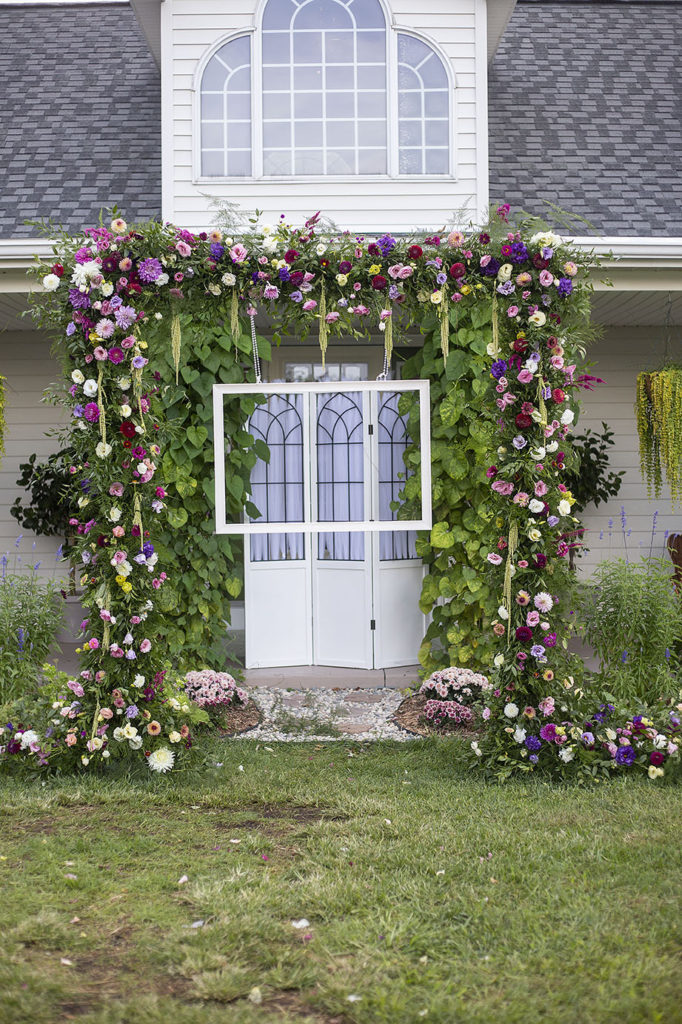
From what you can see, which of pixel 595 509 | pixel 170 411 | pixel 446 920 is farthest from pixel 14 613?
pixel 595 509

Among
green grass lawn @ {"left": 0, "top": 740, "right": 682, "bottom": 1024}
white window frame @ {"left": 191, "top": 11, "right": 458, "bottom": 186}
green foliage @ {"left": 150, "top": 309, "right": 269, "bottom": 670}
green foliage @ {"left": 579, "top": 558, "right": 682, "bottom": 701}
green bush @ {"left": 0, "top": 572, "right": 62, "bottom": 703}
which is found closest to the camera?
green grass lawn @ {"left": 0, "top": 740, "right": 682, "bottom": 1024}

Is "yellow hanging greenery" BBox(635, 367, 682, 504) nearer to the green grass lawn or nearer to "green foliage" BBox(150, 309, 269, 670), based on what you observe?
"green foliage" BBox(150, 309, 269, 670)

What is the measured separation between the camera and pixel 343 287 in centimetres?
393

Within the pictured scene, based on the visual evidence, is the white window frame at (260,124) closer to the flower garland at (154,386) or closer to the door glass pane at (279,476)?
the door glass pane at (279,476)

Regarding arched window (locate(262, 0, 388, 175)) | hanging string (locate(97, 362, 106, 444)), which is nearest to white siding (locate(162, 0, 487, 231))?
arched window (locate(262, 0, 388, 175))

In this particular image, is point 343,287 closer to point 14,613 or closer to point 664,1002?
point 14,613

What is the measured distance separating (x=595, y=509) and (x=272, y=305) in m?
3.64

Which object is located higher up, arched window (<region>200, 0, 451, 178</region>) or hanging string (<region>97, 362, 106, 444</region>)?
arched window (<region>200, 0, 451, 178</region>)

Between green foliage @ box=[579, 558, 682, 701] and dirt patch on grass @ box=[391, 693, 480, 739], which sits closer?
green foliage @ box=[579, 558, 682, 701]

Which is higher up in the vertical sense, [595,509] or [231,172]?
[231,172]

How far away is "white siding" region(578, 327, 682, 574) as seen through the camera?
6.78 m

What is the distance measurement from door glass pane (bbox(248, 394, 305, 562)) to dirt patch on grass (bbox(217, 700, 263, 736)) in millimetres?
1440

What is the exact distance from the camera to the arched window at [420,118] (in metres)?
5.69

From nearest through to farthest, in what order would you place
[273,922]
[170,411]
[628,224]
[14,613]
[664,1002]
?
[664,1002] → [273,922] → [14,613] → [170,411] → [628,224]
